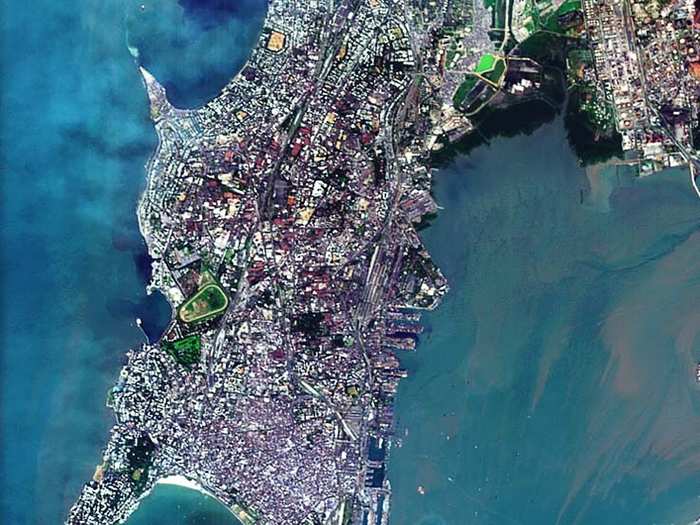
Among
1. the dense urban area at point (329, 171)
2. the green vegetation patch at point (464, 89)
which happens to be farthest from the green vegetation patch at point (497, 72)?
the green vegetation patch at point (464, 89)

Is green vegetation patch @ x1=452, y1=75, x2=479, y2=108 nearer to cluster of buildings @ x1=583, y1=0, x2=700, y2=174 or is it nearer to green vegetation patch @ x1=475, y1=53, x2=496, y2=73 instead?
green vegetation patch @ x1=475, y1=53, x2=496, y2=73

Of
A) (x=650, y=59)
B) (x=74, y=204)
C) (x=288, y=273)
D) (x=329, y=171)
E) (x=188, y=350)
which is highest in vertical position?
(x=650, y=59)

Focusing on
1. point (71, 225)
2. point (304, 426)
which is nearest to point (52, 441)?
point (71, 225)

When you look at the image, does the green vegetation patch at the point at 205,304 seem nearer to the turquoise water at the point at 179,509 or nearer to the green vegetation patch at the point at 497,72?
the turquoise water at the point at 179,509

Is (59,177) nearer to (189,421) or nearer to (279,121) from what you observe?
(279,121)

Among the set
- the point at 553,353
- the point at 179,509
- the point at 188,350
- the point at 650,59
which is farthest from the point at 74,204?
the point at 650,59

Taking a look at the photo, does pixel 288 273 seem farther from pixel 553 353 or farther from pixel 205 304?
pixel 553 353

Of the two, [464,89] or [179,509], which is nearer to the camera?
[464,89]
